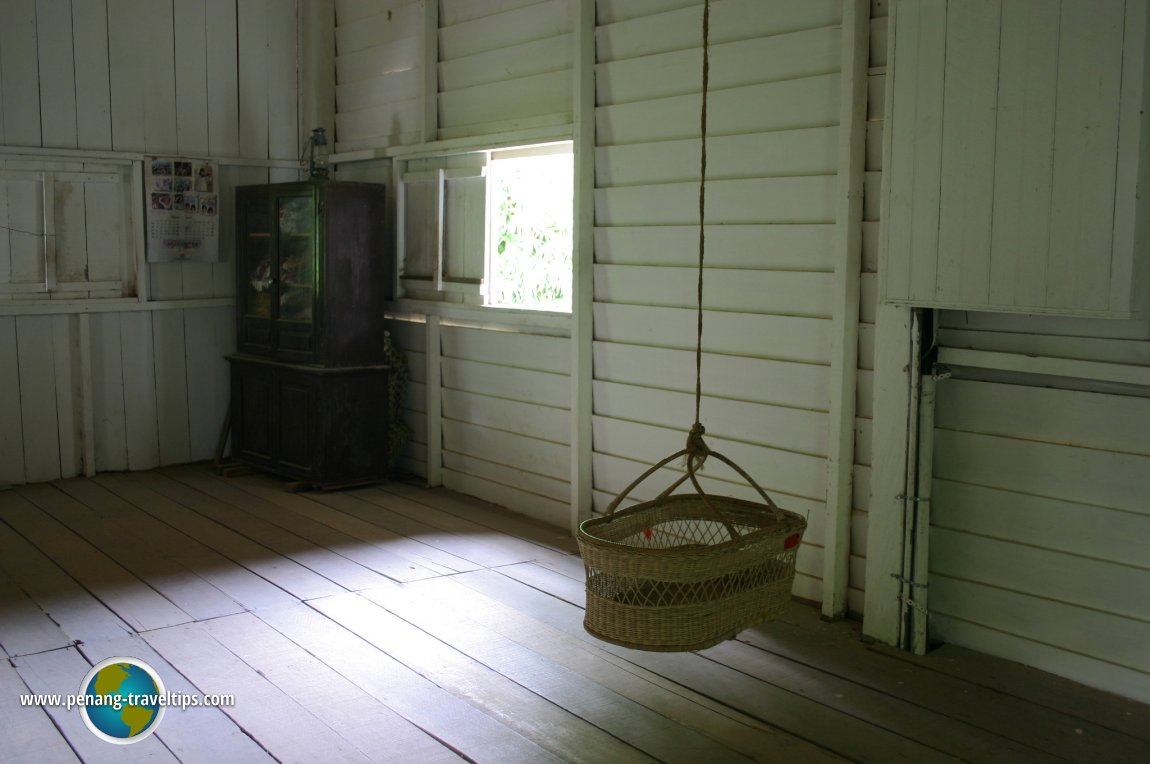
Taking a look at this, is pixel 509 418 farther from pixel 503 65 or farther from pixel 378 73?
pixel 378 73

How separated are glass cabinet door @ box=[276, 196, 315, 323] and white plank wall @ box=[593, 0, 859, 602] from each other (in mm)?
1909

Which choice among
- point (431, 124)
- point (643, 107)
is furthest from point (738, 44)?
point (431, 124)

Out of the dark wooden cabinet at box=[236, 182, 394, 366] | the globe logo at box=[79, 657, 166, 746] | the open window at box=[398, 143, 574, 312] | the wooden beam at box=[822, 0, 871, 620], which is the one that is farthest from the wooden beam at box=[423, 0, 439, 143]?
the globe logo at box=[79, 657, 166, 746]

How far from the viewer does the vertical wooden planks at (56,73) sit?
6.17 m

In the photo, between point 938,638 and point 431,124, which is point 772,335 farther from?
point 431,124

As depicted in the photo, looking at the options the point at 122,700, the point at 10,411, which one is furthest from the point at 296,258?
the point at 122,700

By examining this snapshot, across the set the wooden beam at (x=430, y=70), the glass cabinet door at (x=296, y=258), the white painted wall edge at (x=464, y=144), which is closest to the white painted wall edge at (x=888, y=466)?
the white painted wall edge at (x=464, y=144)

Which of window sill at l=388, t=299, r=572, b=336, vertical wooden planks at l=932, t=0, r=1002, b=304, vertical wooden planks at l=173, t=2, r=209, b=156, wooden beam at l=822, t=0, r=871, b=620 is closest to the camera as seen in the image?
vertical wooden planks at l=932, t=0, r=1002, b=304

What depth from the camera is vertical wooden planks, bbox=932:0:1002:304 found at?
333 cm

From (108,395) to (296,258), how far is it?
155 centimetres

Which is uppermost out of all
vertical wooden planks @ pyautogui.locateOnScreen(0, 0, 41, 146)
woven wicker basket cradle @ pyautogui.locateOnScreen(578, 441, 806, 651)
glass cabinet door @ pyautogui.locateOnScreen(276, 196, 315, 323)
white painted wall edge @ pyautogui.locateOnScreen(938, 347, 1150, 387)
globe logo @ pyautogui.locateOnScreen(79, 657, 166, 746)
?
vertical wooden planks @ pyautogui.locateOnScreen(0, 0, 41, 146)

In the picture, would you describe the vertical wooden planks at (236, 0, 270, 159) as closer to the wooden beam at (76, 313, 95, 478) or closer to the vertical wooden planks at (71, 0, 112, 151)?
the vertical wooden planks at (71, 0, 112, 151)

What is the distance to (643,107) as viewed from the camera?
4871 mm

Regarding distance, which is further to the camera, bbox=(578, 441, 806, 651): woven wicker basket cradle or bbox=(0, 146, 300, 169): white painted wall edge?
bbox=(0, 146, 300, 169): white painted wall edge
